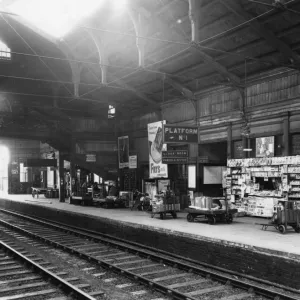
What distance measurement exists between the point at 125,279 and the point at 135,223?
5075mm

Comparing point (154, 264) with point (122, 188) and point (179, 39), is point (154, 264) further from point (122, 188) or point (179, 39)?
point (122, 188)

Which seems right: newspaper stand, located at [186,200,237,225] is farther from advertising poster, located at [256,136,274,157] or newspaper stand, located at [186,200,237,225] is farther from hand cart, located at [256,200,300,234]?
advertising poster, located at [256,136,274,157]

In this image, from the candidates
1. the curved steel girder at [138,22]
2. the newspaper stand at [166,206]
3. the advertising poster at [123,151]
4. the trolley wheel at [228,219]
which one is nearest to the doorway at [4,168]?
the advertising poster at [123,151]

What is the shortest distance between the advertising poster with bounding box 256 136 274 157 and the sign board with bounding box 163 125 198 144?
2884 mm

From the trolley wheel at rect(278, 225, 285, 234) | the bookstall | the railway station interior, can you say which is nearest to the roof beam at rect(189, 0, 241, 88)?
the railway station interior

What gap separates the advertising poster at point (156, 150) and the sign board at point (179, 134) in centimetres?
486

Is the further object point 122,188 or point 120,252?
point 122,188

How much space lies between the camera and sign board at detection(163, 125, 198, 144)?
627 inches

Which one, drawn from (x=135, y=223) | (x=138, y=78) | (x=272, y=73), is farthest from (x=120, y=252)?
(x=138, y=78)

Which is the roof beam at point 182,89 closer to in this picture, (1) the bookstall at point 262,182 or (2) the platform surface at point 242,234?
(1) the bookstall at point 262,182

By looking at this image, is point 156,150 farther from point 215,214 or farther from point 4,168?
point 4,168

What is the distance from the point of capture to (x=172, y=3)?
13898mm

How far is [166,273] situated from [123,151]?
17.0m

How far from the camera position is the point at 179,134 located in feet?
53.7
